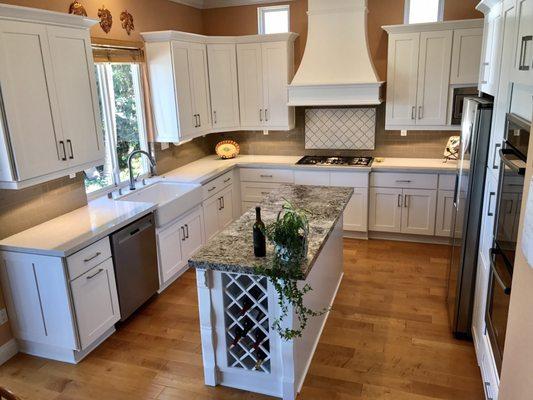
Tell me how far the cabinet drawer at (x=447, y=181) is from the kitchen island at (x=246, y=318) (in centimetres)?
220

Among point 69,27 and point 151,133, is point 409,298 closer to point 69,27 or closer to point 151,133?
point 151,133

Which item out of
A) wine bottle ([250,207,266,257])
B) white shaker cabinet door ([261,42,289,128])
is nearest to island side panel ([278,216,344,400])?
wine bottle ([250,207,266,257])

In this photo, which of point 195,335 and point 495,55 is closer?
point 495,55

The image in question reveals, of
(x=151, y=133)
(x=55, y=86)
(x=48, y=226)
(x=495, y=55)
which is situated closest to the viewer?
(x=495, y=55)

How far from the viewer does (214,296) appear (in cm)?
254

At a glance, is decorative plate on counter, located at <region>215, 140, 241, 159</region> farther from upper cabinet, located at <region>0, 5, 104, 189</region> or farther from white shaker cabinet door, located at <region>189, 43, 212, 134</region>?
upper cabinet, located at <region>0, 5, 104, 189</region>

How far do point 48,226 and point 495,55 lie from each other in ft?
10.8

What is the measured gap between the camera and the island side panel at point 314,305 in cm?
251

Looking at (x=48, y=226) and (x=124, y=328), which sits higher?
(x=48, y=226)

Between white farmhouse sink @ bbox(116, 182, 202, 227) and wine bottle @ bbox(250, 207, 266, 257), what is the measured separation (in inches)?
60.3

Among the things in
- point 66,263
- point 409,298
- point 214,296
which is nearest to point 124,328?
point 66,263

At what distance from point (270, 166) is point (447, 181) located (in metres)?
2.00

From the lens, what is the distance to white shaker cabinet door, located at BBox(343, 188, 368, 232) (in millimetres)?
4860

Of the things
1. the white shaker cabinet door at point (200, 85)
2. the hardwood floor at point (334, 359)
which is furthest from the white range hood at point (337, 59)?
the hardwood floor at point (334, 359)
